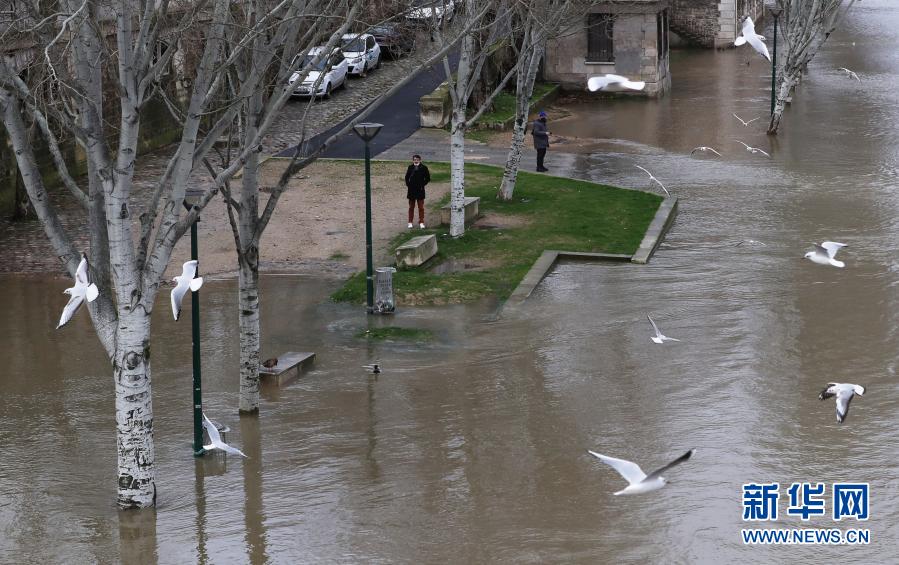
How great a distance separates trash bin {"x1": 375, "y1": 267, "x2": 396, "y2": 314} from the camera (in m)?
17.5

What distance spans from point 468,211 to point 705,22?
3217 cm

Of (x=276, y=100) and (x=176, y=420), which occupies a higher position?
(x=276, y=100)

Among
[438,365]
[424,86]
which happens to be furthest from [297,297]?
[424,86]

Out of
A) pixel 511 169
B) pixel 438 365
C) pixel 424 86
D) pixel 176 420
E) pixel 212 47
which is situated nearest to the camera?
pixel 212 47

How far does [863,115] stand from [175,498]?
27381mm

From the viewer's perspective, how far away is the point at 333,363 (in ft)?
51.8

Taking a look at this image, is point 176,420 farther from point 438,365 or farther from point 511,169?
point 511,169

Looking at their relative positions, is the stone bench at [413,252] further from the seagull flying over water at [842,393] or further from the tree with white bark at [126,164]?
the seagull flying over water at [842,393]

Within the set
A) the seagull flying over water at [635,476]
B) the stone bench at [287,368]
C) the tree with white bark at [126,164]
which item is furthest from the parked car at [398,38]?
the seagull flying over water at [635,476]

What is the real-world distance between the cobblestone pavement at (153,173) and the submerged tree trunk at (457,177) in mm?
1241

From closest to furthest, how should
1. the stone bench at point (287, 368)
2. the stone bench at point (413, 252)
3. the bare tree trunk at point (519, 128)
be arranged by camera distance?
the stone bench at point (287, 368) < the stone bench at point (413, 252) < the bare tree trunk at point (519, 128)

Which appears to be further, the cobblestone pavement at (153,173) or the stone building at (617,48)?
the stone building at (617,48)

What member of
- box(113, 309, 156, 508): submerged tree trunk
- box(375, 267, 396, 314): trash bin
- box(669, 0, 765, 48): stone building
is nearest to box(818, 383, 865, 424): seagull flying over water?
box(113, 309, 156, 508): submerged tree trunk

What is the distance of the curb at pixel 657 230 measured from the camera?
67.0 ft
